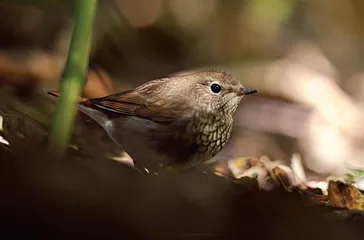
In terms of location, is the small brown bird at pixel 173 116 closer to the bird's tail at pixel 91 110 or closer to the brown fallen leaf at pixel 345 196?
the bird's tail at pixel 91 110

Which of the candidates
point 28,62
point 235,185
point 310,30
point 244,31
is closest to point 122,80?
point 28,62

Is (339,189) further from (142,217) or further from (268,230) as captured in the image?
(142,217)

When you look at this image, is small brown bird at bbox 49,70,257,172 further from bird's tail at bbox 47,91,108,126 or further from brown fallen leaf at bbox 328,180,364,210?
brown fallen leaf at bbox 328,180,364,210

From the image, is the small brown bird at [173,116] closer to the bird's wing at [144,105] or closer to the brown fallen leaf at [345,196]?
the bird's wing at [144,105]

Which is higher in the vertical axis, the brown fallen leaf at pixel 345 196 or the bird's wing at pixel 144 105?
the bird's wing at pixel 144 105

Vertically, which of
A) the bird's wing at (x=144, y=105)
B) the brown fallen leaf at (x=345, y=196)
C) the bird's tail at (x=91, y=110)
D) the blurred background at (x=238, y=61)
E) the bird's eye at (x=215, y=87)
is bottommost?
the brown fallen leaf at (x=345, y=196)

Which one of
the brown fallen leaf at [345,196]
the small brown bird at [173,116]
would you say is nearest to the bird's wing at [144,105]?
the small brown bird at [173,116]

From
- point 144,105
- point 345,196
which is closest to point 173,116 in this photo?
point 144,105
